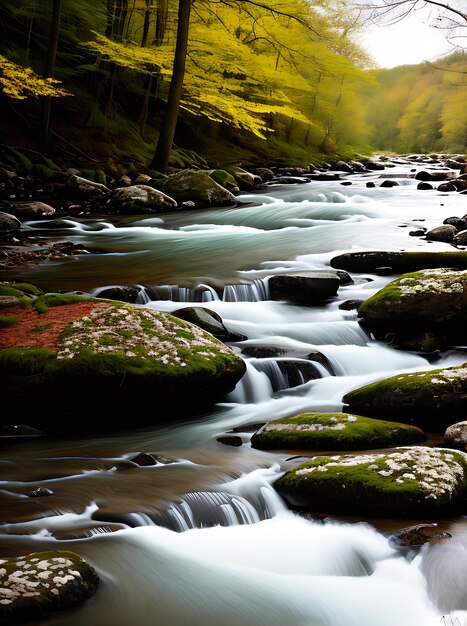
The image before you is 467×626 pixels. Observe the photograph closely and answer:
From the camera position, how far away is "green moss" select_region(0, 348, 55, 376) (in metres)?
4.31

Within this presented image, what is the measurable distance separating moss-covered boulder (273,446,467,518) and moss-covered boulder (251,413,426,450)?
1.27 ft

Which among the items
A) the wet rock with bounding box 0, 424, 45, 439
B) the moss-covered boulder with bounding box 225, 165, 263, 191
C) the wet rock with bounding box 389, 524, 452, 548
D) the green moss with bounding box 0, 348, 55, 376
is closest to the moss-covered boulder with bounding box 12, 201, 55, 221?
the moss-covered boulder with bounding box 225, 165, 263, 191

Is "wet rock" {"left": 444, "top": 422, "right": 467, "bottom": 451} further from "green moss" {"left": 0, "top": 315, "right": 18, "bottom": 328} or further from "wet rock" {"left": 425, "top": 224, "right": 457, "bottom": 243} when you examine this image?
"wet rock" {"left": 425, "top": 224, "right": 457, "bottom": 243}

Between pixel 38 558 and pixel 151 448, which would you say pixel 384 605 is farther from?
pixel 151 448

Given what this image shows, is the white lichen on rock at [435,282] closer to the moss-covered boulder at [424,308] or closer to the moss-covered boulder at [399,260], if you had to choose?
the moss-covered boulder at [424,308]

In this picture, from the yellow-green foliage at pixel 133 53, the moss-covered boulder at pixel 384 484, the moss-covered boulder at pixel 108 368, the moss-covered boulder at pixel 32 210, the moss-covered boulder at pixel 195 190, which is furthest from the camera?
the yellow-green foliage at pixel 133 53

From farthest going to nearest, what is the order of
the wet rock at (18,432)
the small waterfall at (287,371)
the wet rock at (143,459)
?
the small waterfall at (287,371)
the wet rock at (18,432)
the wet rock at (143,459)

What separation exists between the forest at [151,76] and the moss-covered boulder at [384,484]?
20.8 ft

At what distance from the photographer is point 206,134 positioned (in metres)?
26.2

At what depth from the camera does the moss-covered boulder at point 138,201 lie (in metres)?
13.2

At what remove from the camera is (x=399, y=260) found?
335 inches

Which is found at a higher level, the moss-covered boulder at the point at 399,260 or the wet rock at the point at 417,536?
the moss-covered boulder at the point at 399,260

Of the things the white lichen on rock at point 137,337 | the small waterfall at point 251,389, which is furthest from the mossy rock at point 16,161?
the small waterfall at point 251,389

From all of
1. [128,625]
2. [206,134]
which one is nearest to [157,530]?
[128,625]
